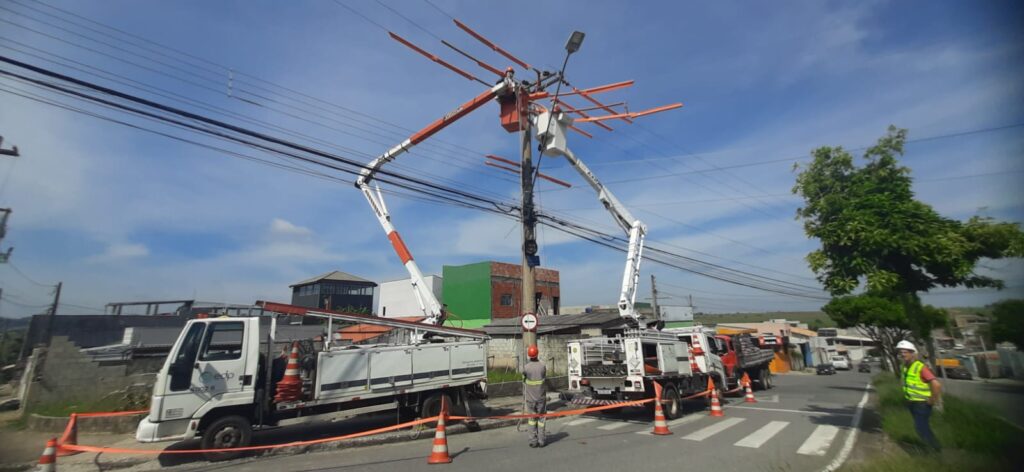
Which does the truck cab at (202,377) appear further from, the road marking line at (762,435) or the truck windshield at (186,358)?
the road marking line at (762,435)

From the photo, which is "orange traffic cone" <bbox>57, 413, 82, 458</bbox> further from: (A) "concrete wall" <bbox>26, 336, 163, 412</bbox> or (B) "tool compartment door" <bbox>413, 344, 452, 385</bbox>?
(B) "tool compartment door" <bbox>413, 344, 452, 385</bbox>

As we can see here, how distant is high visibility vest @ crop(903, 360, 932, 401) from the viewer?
643cm

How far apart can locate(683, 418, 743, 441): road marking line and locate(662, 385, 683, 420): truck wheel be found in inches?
45.1

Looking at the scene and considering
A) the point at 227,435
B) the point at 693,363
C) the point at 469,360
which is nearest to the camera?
the point at 227,435

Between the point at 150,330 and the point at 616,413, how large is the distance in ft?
98.8

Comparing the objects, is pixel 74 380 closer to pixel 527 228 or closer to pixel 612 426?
pixel 527 228

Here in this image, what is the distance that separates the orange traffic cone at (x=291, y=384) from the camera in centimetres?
832

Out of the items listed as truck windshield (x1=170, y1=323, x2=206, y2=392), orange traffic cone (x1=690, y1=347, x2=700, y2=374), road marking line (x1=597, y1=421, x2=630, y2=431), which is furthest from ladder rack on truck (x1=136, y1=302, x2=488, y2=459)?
orange traffic cone (x1=690, y1=347, x2=700, y2=374)

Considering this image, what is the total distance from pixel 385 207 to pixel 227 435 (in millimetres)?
8118

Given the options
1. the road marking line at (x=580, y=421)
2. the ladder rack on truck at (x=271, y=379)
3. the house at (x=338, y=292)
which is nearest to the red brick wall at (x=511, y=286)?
the house at (x=338, y=292)

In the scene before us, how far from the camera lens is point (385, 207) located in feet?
48.0

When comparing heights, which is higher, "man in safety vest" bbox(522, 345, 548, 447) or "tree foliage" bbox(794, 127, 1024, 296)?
"tree foliage" bbox(794, 127, 1024, 296)

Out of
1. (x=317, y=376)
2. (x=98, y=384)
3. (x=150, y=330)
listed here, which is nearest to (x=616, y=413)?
(x=317, y=376)

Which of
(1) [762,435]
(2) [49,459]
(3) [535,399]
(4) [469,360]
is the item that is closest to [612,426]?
(1) [762,435]
